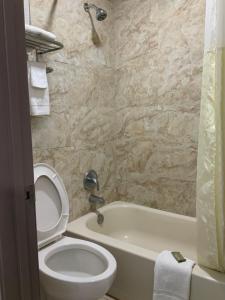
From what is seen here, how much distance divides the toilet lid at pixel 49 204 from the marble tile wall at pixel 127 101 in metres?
0.13

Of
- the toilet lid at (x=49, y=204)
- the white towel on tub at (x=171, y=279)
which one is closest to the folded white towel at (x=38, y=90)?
the toilet lid at (x=49, y=204)

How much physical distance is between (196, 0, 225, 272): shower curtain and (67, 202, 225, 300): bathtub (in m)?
0.12

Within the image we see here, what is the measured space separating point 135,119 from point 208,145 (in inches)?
41.9

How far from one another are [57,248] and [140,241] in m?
0.91

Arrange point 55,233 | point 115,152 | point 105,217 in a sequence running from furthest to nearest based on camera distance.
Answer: point 115,152 → point 105,217 → point 55,233

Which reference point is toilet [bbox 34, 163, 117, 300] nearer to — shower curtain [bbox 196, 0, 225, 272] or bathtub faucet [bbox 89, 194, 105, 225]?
bathtub faucet [bbox 89, 194, 105, 225]

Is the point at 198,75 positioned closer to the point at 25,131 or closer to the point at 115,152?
the point at 115,152

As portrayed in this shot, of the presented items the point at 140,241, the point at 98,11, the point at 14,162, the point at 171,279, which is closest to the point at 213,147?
the point at 171,279

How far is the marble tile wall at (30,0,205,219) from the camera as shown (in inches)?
73.1

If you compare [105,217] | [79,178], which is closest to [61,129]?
[79,178]

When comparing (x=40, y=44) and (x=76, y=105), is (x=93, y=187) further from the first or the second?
(x=40, y=44)

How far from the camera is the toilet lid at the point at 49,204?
1583 mm

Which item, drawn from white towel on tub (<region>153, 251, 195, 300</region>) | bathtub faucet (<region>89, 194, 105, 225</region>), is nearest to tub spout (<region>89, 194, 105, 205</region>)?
bathtub faucet (<region>89, 194, 105, 225</region>)

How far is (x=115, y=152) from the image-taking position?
2424 mm
